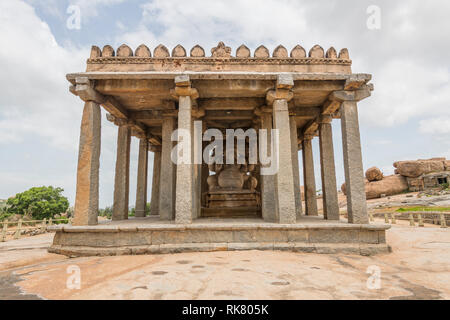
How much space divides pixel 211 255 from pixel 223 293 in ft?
8.44

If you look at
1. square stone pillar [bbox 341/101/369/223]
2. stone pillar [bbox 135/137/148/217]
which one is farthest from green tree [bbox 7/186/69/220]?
square stone pillar [bbox 341/101/369/223]

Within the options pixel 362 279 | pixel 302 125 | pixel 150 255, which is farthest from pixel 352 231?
pixel 302 125

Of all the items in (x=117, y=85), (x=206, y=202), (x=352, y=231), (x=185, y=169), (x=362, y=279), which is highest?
(x=117, y=85)

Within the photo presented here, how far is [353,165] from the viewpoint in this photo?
7133 millimetres

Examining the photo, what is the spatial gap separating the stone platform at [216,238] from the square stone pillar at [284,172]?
0.44m

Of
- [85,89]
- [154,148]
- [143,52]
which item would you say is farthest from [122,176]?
[143,52]

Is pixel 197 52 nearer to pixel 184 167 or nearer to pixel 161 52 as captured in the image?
pixel 161 52

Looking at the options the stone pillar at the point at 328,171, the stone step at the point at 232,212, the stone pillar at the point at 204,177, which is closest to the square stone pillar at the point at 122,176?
the stone pillar at the point at 204,177

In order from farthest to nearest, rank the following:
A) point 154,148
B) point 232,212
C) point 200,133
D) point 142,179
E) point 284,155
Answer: point 154,148, point 142,179, point 232,212, point 200,133, point 284,155

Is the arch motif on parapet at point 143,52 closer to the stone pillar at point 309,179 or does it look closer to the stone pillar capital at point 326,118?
the stone pillar capital at point 326,118

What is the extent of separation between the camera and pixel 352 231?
6512 millimetres

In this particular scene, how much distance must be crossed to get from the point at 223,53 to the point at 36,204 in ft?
95.1

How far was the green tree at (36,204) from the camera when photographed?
26469mm

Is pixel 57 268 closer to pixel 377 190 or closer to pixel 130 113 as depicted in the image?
pixel 130 113
